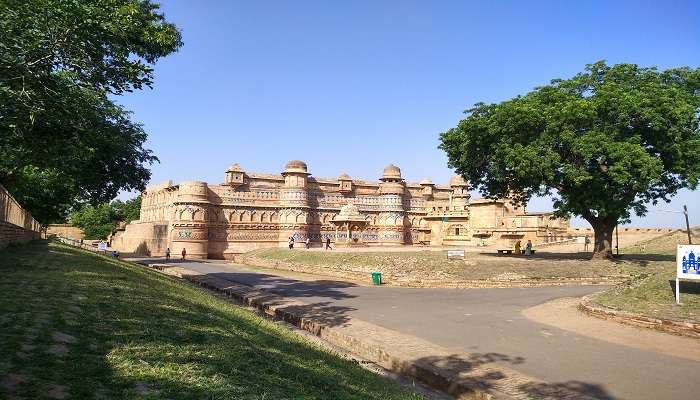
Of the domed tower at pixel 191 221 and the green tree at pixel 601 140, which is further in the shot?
the domed tower at pixel 191 221

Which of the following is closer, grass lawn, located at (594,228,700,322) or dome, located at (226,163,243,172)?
grass lawn, located at (594,228,700,322)

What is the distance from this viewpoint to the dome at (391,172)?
5031 centimetres

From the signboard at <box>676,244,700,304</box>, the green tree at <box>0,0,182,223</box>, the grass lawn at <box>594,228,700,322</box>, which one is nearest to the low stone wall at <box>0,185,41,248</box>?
the green tree at <box>0,0,182,223</box>

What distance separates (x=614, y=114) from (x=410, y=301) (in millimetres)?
13844

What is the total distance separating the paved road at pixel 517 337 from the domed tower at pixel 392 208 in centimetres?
2912

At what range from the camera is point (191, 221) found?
137 feet

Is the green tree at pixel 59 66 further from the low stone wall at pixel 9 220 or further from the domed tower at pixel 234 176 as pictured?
the domed tower at pixel 234 176

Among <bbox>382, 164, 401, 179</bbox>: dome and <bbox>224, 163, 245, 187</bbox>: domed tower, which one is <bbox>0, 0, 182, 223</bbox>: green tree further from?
<bbox>382, 164, 401, 179</bbox>: dome

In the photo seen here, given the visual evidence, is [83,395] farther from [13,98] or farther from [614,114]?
[614,114]

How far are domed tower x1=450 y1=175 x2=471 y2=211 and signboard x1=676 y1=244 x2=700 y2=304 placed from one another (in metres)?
33.6

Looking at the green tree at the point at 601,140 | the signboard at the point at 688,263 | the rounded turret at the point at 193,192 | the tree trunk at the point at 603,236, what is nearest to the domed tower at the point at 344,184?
the rounded turret at the point at 193,192

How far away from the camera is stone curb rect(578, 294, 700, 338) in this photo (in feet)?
33.0

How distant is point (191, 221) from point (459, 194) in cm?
2696

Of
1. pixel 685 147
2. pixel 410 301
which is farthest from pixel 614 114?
pixel 410 301
